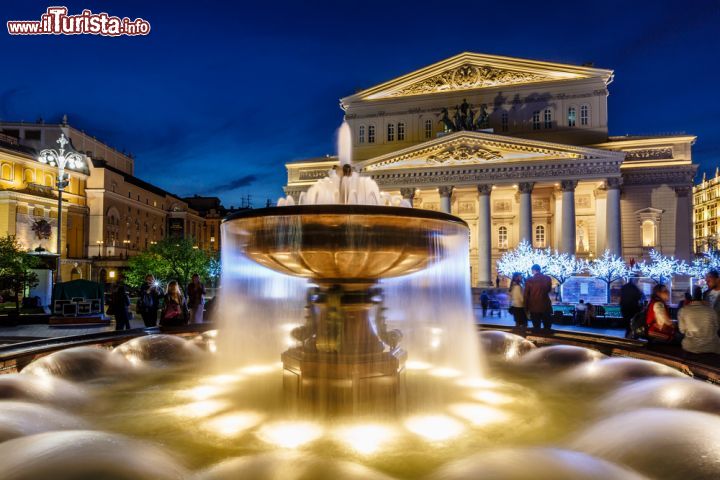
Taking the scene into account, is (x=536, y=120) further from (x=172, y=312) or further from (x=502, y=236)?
(x=172, y=312)

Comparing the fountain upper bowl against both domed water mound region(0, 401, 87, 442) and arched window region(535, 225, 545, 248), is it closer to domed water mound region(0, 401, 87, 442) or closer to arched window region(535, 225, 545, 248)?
domed water mound region(0, 401, 87, 442)

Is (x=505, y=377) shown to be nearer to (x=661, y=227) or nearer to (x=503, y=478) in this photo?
(x=503, y=478)

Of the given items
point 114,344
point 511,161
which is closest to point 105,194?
point 511,161

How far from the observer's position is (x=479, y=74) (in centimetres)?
4022

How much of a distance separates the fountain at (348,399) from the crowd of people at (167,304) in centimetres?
173

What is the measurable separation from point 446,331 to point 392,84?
124 feet

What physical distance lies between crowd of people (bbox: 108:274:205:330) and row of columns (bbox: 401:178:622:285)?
25570 millimetres

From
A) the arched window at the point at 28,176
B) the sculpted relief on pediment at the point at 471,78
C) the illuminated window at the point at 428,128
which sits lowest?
the arched window at the point at 28,176

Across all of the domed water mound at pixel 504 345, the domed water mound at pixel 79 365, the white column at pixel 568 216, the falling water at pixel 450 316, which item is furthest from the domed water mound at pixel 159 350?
the white column at pixel 568 216

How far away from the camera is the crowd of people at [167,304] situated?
27.0 ft

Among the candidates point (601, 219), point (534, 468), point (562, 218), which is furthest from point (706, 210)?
point (534, 468)

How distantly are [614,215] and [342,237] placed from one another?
33073mm

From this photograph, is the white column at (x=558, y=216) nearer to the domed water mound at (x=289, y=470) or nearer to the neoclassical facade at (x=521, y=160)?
the neoclassical facade at (x=521, y=160)

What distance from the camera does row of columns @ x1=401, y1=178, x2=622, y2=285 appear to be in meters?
32.4
